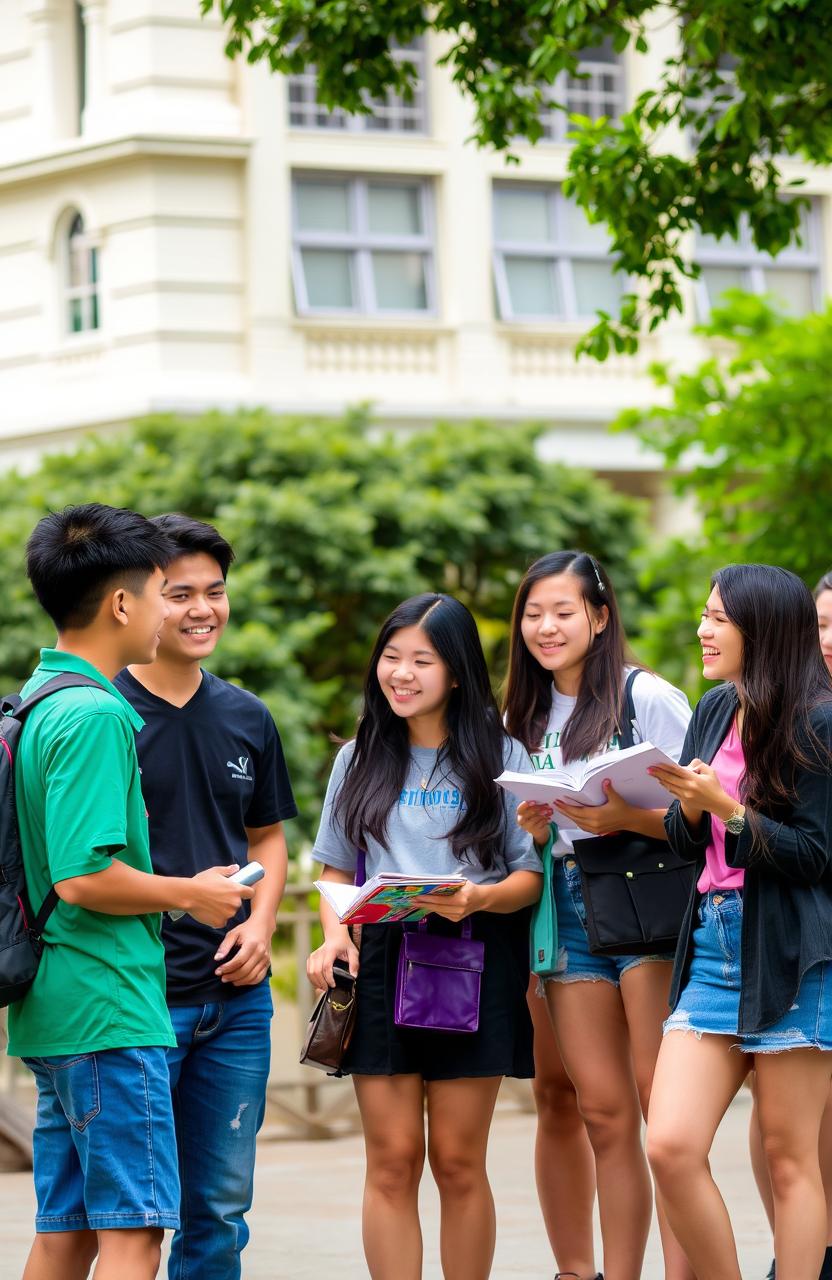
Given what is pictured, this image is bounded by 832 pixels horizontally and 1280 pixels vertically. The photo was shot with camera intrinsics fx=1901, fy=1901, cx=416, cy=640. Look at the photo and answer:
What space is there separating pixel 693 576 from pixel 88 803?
868 centimetres

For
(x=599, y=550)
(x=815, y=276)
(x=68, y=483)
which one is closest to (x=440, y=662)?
(x=68, y=483)

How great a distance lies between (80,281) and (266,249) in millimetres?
2028

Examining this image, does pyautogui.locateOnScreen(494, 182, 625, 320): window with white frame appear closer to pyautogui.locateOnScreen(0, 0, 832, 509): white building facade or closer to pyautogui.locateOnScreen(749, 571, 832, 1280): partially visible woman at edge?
pyautogui.locateOnScreen(0, 0, 832, 509): white building facade

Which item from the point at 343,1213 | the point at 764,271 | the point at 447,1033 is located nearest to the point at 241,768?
the point at 447,1033

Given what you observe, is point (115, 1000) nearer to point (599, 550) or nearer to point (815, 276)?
point (599, 550)

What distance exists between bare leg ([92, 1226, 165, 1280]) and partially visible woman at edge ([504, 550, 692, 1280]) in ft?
5.16

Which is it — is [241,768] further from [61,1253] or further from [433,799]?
[61,1253]

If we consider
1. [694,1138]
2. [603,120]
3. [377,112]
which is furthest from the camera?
[377,112]

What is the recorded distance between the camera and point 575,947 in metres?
5.19

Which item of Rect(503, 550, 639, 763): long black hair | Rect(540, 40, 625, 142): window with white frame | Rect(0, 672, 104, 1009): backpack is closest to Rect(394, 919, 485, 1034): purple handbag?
Rect(503, 550, 639, 763): long black hair

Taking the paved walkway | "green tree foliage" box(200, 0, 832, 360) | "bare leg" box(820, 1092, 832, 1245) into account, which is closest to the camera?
"bare leg" box(820, 1092, 832, 1245)

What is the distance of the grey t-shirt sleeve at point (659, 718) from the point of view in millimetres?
5246

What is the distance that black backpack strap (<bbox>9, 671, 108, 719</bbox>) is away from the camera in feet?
13.0

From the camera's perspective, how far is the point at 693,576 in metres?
12.1
